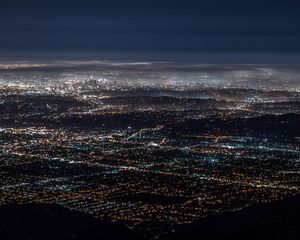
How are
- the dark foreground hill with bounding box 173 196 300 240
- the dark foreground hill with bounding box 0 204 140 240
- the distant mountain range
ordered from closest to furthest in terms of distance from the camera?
1. the dark foreground hill with bounding box 0 204 140 240
2. the distant mountain range
3. the dark foreground hill with bounding box 173 196 300 240

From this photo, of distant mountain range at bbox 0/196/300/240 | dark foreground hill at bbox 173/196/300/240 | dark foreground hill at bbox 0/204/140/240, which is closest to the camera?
dark foreground hill at bbox 0/204/140/240

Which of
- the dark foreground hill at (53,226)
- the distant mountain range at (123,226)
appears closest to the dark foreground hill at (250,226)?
the distant mountain range at (123,226)

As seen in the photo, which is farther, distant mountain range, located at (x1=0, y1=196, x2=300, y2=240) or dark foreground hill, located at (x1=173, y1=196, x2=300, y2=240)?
dark foreground hill, located at (x1=173, y1=196, x2=300, y2=240)

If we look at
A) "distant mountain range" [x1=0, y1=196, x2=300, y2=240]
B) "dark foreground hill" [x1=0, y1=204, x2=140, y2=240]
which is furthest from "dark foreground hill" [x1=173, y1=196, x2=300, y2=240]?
"dark foreground hill" [x1=0, y1=204, x2=140, y2=240]

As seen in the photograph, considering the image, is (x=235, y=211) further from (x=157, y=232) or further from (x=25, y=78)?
(x=25, y=78)

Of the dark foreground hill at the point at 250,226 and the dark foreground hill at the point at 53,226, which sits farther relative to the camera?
the dark foreground hill at the point at 250,226

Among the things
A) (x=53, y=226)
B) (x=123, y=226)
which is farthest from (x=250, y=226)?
(x=53, y=226)

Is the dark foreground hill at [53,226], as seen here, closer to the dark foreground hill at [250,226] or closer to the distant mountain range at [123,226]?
the distant mountain range at [123,226]

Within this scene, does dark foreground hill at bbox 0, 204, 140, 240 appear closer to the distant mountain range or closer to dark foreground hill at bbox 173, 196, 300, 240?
the distant mountain range
